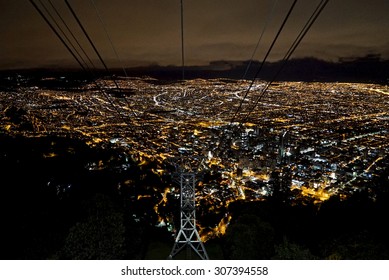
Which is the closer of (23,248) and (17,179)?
(23,248)

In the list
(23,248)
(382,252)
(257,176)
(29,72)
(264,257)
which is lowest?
(257,176)

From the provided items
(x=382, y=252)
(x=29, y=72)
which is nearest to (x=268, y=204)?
(x=382, y=252)

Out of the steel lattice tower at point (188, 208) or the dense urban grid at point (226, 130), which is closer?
the steel lattice tower at point (188, 208)

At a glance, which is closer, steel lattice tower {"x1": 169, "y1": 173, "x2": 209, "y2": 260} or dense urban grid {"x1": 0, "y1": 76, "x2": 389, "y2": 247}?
steel lattice tower {"x1": 169, "y1": 173, "x2": 209, "y2": 260}

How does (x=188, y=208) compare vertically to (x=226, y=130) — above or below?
above

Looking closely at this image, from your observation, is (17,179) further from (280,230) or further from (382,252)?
(382,252)

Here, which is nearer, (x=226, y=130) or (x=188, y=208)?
(x=188, y=208)

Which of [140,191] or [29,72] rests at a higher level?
[29,72]

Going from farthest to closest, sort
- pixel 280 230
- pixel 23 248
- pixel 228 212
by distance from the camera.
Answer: pixel 228 212 → pixel 280 230 → pixel 23 248
